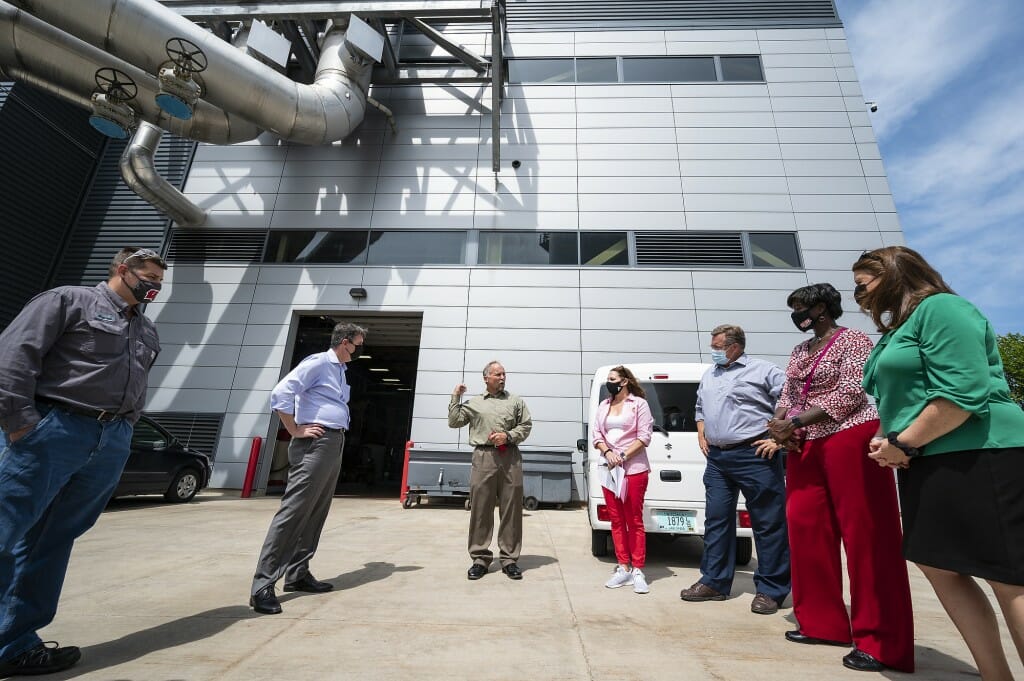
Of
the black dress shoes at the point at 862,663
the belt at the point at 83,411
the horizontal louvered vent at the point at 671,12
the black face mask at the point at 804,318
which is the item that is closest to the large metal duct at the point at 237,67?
the horizontal louvered vent at the point at 671,12

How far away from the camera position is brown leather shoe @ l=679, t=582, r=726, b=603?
2.92 metres

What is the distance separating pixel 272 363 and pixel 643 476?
938cm

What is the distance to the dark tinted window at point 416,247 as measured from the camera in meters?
10.7

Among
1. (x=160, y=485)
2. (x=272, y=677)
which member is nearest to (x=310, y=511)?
(x=272, y=677)

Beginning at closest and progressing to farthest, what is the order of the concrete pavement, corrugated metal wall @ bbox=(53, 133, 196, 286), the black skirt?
the black skirt < the concrete pavement < corrugated metal wall @ bbox=(53, 133, 196, 286)

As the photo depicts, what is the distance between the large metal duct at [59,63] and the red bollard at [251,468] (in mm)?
6748

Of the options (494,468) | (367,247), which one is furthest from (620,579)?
(367,247)

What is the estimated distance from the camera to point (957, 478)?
1.52 m

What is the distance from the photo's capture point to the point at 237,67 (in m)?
8.11

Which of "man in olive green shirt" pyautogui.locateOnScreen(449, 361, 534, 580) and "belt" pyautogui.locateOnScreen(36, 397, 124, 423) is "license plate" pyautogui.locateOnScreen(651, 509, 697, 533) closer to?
"man in olive green shirt" pyautogui.locateOnScreen(449, 361, 534, 580)

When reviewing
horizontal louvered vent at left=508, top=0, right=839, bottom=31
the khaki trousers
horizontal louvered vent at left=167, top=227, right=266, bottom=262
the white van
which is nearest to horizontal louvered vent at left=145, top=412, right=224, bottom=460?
horizontal louvered vent at left=167, top=227, right=266, bottom=262

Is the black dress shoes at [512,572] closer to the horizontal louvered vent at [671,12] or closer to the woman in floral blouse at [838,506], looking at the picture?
the woman in floral blouse at [838,506]

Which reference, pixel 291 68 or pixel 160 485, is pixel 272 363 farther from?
pixel 291 68

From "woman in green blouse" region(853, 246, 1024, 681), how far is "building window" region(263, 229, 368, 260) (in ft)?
35.0
